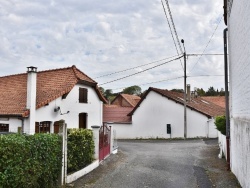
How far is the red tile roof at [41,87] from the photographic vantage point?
2142 cm

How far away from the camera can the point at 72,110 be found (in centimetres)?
2467

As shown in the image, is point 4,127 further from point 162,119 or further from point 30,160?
point 162,119

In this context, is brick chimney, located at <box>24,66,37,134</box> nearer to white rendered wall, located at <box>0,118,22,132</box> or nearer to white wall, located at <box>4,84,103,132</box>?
white wall, located at <box>4,84,103,132</box>

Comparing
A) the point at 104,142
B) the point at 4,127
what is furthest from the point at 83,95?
the point at 104,142

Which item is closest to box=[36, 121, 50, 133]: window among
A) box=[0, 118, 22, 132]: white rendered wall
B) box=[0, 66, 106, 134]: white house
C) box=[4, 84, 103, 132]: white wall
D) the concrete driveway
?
box=[0, 66, 106, 134]: white house

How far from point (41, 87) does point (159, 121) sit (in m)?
14.2

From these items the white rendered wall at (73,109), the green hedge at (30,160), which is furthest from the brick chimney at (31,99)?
the green hedge at (30,160)

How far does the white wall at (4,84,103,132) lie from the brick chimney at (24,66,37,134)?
0.30m

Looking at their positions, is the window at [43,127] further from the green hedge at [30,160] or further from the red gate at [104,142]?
the green hedge at [30,160]

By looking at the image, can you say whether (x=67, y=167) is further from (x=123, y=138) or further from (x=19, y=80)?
(x=123, y=138)

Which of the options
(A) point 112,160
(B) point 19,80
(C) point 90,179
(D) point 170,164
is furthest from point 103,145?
(B) point 19,80

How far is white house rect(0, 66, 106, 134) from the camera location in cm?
2022

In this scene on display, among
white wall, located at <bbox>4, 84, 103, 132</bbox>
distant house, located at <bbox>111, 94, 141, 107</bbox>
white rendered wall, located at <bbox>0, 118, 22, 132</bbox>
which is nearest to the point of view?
white rendered wall, located at <bbox>0, 118, 22, 132</bbox>

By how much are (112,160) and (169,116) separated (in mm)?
19062
